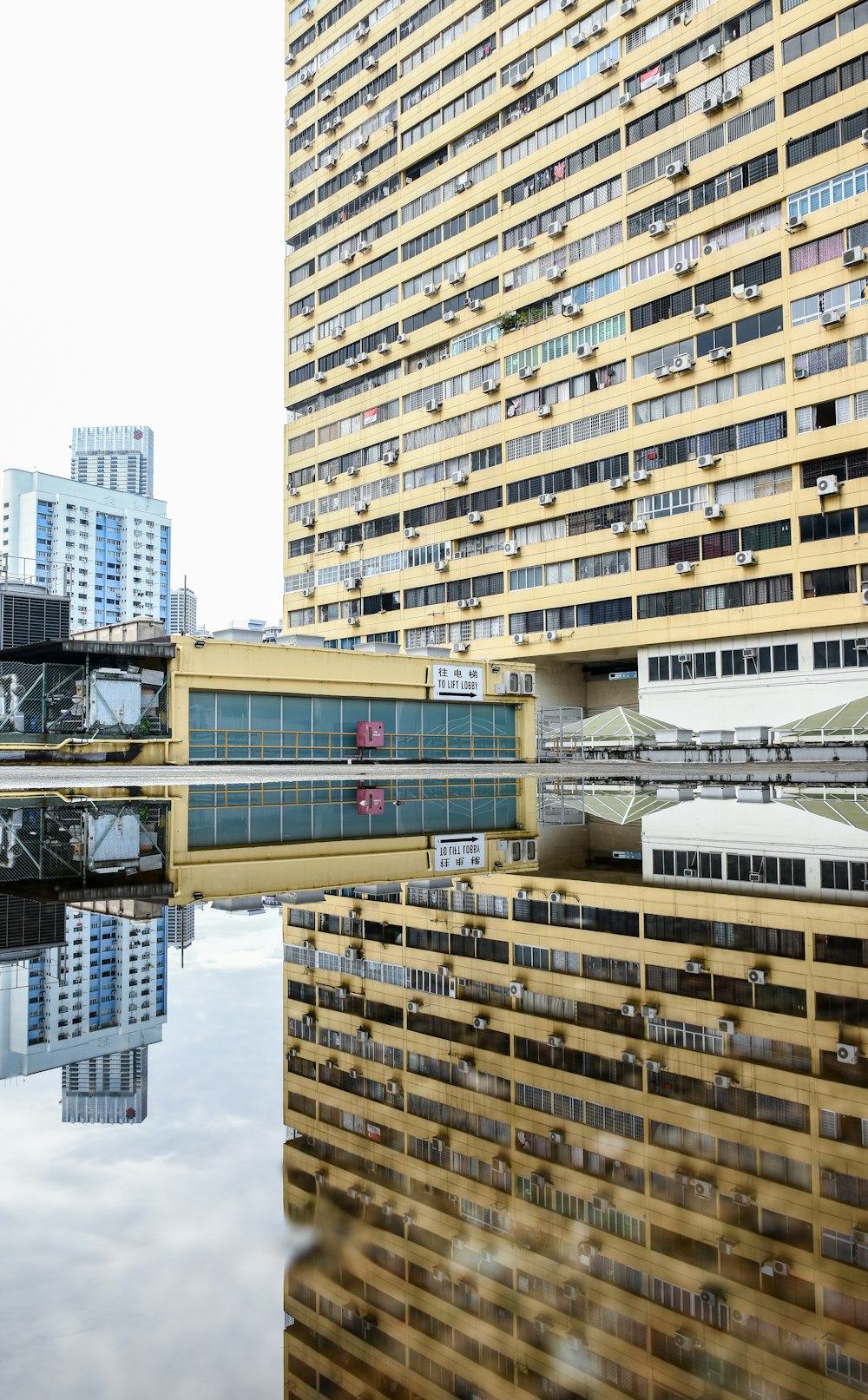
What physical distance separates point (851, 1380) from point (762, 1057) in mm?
1624

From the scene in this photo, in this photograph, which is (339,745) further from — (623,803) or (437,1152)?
(437,1152)

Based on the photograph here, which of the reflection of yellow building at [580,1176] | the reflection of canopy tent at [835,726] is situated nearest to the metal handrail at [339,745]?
the reflection of canopy tent at [835,726]

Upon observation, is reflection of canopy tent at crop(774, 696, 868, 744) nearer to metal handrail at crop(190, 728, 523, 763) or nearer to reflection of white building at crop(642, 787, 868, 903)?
metal handrail at crop(190, 728, 523, 763)

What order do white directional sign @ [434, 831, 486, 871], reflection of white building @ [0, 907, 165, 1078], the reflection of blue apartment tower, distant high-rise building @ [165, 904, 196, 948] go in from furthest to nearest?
white directional sign @ [434, 831, 486, 871]
distant high-rise building @ [165, 904, 196, 948]
reflection of white building @ [0, 907, 165, 1078]
the reflection of blue apartment tower

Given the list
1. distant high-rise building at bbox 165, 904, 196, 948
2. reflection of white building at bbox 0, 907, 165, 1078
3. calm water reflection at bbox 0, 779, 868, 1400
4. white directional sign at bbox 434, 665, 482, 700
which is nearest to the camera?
calm water reflection at bbox 0, 779, 868, 1400

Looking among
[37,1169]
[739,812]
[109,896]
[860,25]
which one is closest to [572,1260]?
[37,1169]


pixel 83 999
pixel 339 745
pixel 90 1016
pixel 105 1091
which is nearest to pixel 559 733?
pixel 339 745

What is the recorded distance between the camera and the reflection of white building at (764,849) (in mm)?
6793

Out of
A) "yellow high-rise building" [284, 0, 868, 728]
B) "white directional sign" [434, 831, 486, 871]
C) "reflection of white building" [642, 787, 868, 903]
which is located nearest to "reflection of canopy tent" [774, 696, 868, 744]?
"yellow high-rise building" [284, 0, 868, 728]

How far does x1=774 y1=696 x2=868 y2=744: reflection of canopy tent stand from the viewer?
37156 mm

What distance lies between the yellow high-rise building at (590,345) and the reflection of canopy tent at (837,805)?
23.1 metres

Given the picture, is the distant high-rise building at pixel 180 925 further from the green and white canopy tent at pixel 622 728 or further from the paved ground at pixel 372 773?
the green and white canopy tent at pixel 622 728

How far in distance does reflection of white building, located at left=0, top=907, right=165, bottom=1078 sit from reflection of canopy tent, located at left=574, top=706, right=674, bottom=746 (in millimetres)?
40580

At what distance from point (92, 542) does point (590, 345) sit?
114m
